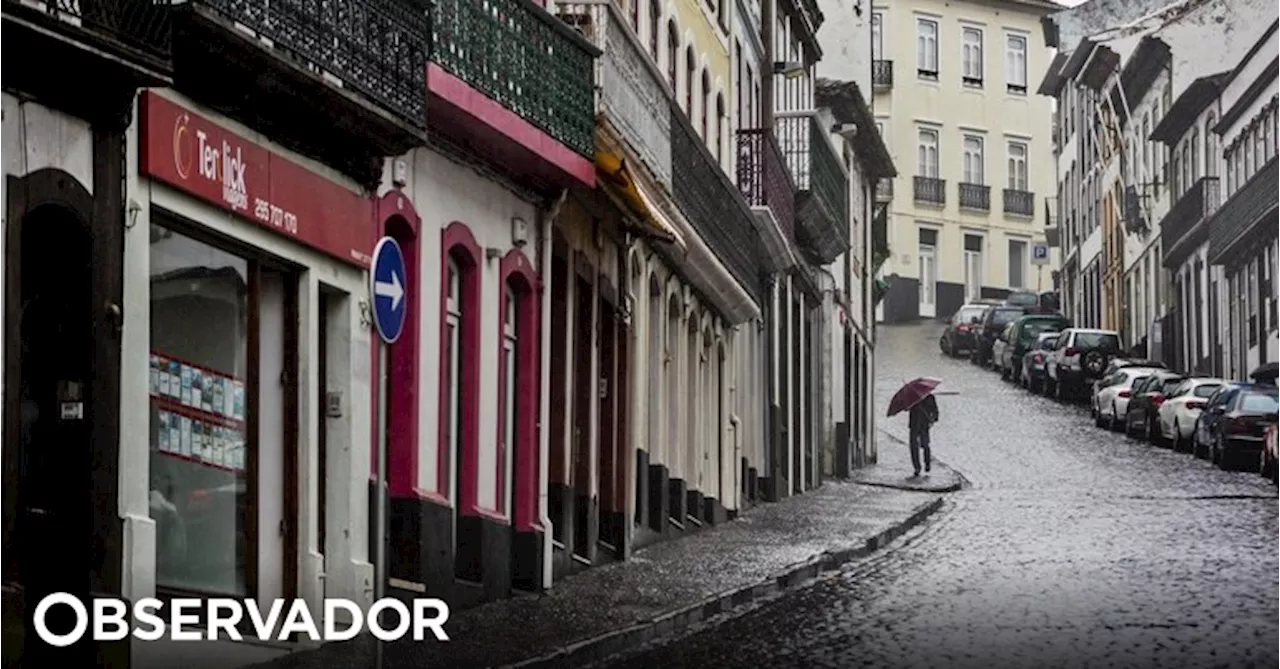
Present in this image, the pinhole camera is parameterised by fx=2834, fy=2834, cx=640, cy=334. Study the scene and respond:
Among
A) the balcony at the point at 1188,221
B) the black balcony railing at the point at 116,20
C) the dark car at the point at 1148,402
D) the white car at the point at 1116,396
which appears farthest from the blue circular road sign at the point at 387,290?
the balcony at the point at 1188,221

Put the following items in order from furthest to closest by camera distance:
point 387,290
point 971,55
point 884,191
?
point 971,55 → point 884,191 → point 387,290

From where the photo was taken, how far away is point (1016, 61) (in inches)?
3841

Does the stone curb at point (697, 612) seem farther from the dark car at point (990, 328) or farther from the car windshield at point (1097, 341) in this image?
the dark car at point (990, 328)

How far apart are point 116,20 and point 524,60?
7559 millimetres

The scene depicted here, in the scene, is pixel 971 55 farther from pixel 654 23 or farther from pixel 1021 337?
pixel 654 23

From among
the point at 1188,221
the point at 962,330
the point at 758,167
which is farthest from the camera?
the point at 962,330

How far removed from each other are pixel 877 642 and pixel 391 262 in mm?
4760

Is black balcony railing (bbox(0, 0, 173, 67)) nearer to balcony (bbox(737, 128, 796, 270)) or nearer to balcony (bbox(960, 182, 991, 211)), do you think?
balcony (bbox(737, 128, 796, 270))

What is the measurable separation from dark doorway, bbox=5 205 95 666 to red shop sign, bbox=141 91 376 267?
2.71ft

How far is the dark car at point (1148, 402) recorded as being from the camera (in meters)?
51.1

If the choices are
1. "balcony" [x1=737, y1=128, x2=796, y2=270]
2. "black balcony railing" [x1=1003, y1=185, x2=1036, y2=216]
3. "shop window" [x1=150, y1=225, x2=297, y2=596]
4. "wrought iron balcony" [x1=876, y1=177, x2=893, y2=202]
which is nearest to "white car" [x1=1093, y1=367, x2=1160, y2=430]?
"wrought iron balcony" [x1=876, y1=177, x2=893, y2=202]

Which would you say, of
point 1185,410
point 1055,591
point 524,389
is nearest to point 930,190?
point 1185,410

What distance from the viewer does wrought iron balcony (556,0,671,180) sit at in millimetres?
22703

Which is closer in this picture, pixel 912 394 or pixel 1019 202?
pixel 912 394
